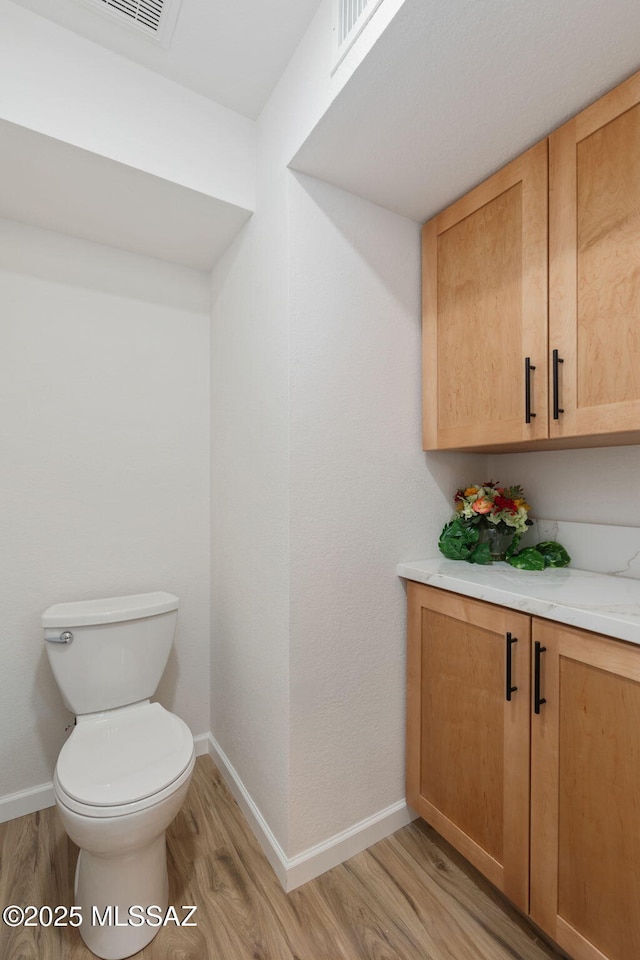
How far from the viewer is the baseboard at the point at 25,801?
1.57 meters

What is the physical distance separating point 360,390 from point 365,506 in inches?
15.1

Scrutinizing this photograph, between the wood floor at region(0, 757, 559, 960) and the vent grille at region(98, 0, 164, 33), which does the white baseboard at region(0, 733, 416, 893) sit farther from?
the vent grille at region(98, 0, 164, 33)

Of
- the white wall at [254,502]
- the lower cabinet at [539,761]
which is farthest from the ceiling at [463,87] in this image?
the lower cabinet at [539,761]

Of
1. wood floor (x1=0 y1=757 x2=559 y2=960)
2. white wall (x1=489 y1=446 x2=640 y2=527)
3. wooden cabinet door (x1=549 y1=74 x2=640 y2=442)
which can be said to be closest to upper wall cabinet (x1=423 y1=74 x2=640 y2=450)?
wooden cabinet door (x1=549 y1=74 x2=640 y2=442)

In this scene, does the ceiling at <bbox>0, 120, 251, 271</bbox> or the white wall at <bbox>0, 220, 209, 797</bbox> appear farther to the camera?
the white wall at <bbox>0, 220, 209, 797</bbox>

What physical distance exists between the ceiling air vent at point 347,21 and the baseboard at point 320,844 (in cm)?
219

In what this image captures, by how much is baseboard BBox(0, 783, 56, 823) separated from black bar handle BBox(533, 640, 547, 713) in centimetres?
176

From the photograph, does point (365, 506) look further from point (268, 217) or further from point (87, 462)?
point (87, 462)

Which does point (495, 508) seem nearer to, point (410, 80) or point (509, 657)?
point (509, 657)

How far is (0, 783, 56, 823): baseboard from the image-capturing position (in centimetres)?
157

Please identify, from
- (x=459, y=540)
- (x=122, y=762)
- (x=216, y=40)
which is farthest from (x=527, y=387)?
(x=122, y=762)

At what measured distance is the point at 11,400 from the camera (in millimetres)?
1596

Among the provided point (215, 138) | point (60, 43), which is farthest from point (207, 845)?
point (60, 43)

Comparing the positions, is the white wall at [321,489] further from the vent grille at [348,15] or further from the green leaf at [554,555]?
the green leaf at [554,555]
